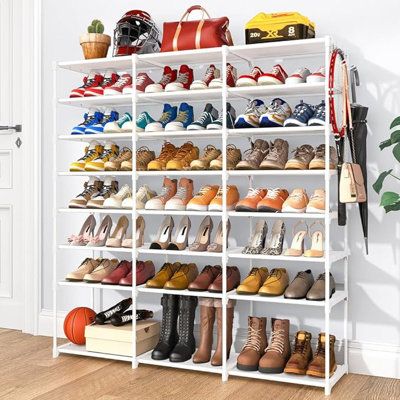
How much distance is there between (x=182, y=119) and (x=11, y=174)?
1.47 meters

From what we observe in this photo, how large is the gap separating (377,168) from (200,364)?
1349 mm

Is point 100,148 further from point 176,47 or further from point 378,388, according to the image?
point 378,388

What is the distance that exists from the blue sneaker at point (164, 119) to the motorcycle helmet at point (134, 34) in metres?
0.34

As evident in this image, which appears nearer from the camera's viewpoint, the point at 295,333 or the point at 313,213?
the point at 313,213

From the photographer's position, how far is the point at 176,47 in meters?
3.61

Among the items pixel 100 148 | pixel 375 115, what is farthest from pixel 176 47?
pixel 375 115

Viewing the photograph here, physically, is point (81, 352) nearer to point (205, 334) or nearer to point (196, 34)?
point (205, 334)

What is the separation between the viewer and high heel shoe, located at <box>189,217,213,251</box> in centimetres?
363

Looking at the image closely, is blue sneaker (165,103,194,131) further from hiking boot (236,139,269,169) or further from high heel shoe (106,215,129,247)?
high heel shoe (106,215,129,247)

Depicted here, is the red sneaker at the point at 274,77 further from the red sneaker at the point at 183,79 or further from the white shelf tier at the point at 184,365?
the white shelf tier at the point at 184,365

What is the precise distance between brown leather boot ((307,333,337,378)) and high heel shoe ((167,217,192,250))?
87 cm

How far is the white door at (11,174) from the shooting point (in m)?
A: 4.52

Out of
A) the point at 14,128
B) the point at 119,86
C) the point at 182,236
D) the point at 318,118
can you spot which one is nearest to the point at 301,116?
the point at 318,118

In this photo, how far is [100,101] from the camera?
394 centimetres
